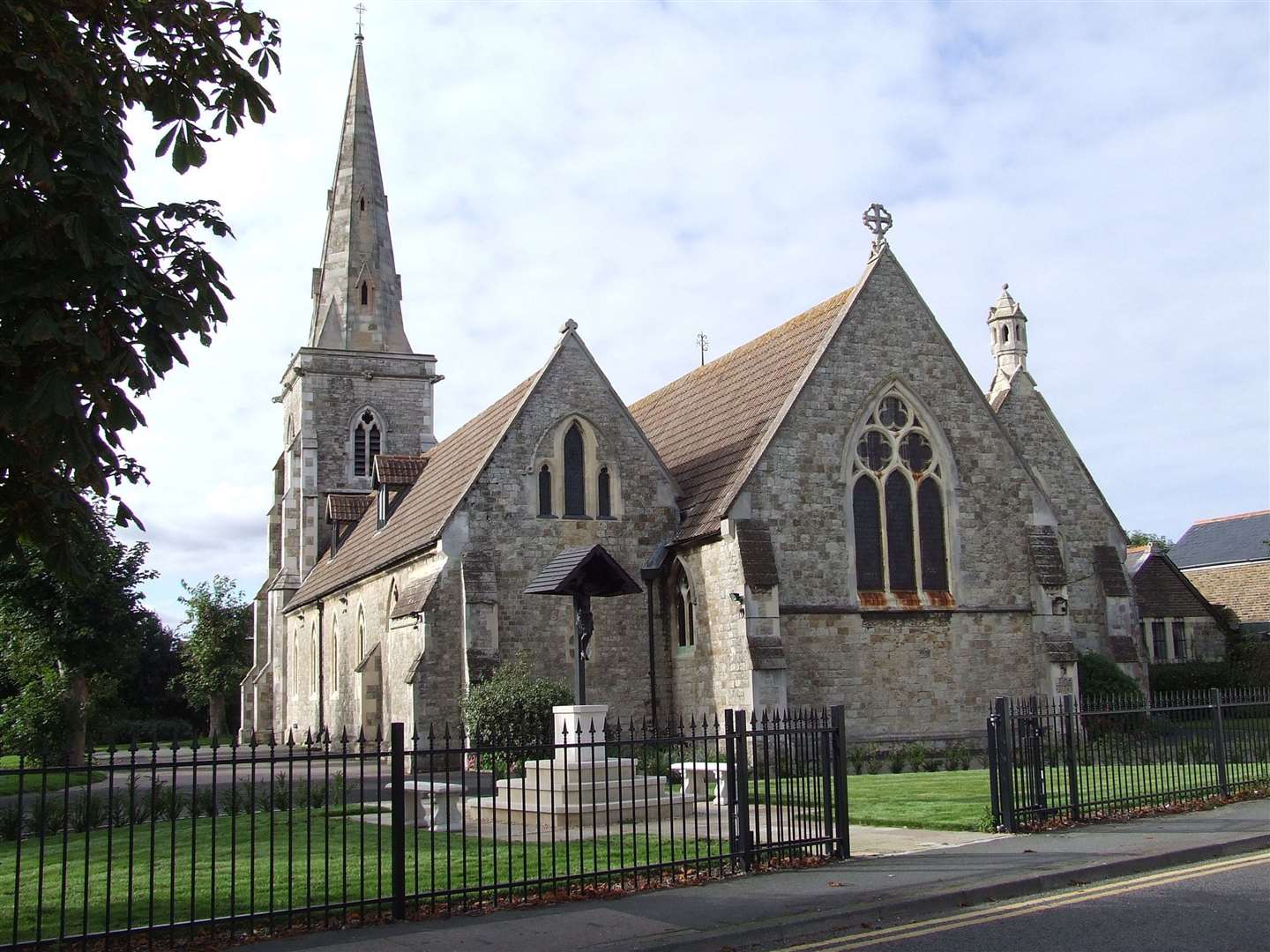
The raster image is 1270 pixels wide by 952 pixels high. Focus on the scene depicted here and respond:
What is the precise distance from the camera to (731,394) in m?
29.6

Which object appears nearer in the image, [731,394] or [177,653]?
[731,394]

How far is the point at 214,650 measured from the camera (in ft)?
203

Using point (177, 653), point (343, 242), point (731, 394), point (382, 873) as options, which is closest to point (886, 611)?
point (731, 394)

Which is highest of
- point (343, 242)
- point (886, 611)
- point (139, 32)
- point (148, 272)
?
point (343, 242)

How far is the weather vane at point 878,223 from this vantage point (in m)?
26.6

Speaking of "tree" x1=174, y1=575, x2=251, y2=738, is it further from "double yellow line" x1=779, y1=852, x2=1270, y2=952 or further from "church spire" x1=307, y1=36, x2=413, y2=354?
"double yellow line" x1=779, y1=852, x2=1270, y2=952

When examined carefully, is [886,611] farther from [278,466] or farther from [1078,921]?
[278,466]

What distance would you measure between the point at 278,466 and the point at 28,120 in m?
41.2

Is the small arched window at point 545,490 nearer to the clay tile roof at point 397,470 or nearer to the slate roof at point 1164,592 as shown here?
the clay tile roof at point 397,470

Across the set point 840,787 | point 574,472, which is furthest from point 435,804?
point 574,472

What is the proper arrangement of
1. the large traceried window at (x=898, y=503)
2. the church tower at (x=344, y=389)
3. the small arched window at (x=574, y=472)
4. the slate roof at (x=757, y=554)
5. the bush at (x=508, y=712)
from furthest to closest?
the church tower at (x=344, y=389) < the small arched window at (x=574, y=472) < the large traceried window at (x=898, y=503) < the slate roof at (x=757, y=554) < the bush at (x=508, y=712)

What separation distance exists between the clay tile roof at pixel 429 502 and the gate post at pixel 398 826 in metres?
14.7

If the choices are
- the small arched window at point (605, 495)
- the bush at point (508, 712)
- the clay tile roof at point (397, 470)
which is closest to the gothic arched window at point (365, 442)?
the clay tile roof at point (397, 470)

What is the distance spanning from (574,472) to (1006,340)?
15.8 m
